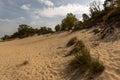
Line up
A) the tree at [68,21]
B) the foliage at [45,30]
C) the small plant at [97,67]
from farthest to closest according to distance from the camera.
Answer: the foliage at [45,30]
the tree at [68,21]
the small plant at [97,67]

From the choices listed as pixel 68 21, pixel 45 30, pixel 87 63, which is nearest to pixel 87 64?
pixel 87 63

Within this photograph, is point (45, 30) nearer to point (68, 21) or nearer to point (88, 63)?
point (68, 21)

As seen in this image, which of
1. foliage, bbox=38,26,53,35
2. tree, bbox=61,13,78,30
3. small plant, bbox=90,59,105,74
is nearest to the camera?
small plant, bbox=90,59,105,74

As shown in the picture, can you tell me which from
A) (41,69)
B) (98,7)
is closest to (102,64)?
(41,69)

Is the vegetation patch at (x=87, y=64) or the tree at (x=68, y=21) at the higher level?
the tree at (x=68, y=21)

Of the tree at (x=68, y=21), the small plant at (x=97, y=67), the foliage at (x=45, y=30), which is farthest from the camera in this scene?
the foliage at (x=45, y=30)

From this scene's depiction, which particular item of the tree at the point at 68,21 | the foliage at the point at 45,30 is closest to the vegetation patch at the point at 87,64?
the tree at the point at 68,21

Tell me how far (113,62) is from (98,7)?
3925 centimetres

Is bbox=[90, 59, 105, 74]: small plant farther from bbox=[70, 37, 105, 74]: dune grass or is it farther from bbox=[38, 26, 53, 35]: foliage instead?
bbox=[38, 26, 53, 35]: foliage

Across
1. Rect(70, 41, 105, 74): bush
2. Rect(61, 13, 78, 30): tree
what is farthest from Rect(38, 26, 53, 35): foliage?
Rect(70, 41, 105, 74): bush

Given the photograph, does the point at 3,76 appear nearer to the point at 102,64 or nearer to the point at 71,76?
the point at 71,76

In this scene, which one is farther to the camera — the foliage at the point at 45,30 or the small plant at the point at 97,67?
the foliage at the point at 45,30

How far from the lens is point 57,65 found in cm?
891

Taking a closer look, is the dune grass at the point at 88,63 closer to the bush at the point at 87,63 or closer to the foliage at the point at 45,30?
the bush at the point at 87,63
